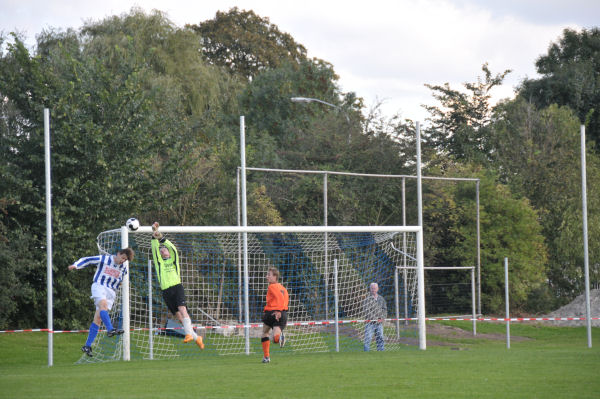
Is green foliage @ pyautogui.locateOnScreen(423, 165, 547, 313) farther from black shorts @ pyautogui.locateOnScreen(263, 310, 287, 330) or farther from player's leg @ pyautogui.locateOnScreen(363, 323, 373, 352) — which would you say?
black shorts @ pyautogui.locateOnScreen(263, 310, 287, 330)

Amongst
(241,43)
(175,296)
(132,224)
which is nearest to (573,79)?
(241,43)

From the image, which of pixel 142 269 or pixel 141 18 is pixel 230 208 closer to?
pixel 142 269

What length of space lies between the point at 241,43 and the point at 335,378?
4048cm

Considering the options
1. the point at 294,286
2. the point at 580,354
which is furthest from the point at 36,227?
the point at 580,354

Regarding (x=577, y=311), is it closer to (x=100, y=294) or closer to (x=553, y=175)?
(x=553, y=175)

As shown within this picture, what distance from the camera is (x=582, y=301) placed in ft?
95.7

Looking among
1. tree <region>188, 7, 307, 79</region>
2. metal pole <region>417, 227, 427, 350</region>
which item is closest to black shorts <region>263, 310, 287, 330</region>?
metal pole <region>417, 227, 427, 350</region>

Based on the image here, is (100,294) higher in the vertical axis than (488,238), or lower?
lower

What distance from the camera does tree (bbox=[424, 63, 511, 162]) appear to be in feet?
128

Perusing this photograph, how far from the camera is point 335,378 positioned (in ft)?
34.5

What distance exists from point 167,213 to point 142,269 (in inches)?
185

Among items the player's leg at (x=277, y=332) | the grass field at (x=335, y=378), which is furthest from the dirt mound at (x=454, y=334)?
the player's leg at (x=277, y=332)

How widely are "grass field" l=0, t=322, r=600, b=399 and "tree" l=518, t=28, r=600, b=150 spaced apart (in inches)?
1220

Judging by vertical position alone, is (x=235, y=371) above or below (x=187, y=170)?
below
